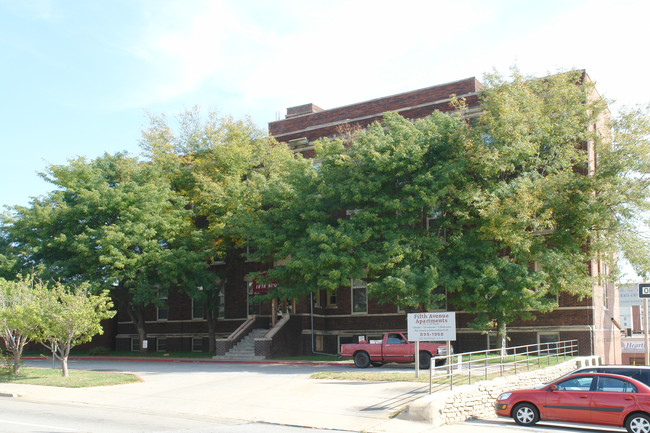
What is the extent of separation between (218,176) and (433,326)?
2029 centimetres

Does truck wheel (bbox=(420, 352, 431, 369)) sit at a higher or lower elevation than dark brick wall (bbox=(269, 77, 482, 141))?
lower

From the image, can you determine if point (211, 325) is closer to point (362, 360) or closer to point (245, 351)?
point (245, 351)

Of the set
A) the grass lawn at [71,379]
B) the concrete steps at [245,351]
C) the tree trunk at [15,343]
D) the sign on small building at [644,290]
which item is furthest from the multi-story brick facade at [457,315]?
the tree trunk at [15,343]

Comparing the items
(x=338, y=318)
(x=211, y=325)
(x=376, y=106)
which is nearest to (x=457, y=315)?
(x=338, y=318)

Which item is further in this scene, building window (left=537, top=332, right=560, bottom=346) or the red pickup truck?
building window (left=537, top=332, right=560, bottom=346)

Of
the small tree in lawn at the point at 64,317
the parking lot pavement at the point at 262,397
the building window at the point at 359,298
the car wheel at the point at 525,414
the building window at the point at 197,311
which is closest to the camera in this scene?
the parking lot pavement at the point at 262,397

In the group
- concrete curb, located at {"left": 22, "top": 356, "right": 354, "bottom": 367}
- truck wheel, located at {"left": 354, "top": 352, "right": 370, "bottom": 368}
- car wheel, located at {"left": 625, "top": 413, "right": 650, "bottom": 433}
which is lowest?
concrete curb, located at {"left": 22, "top": 356, "right": 354, "bottom": 367}

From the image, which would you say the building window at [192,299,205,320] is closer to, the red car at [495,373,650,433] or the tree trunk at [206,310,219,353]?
the tree trunk at [206,310,219,353]

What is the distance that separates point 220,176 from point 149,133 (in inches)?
295

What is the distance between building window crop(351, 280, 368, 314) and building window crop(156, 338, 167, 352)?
1510 cm

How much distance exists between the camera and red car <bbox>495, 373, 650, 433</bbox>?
14.2 meters

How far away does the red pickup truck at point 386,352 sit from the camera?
25.0 m

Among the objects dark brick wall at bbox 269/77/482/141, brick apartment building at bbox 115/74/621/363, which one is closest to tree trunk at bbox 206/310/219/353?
brick apartment building at bbox 115/74/621/363

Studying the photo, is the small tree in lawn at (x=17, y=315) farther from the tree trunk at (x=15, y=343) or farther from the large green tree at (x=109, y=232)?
the large green tree at (x=109, y=232)
